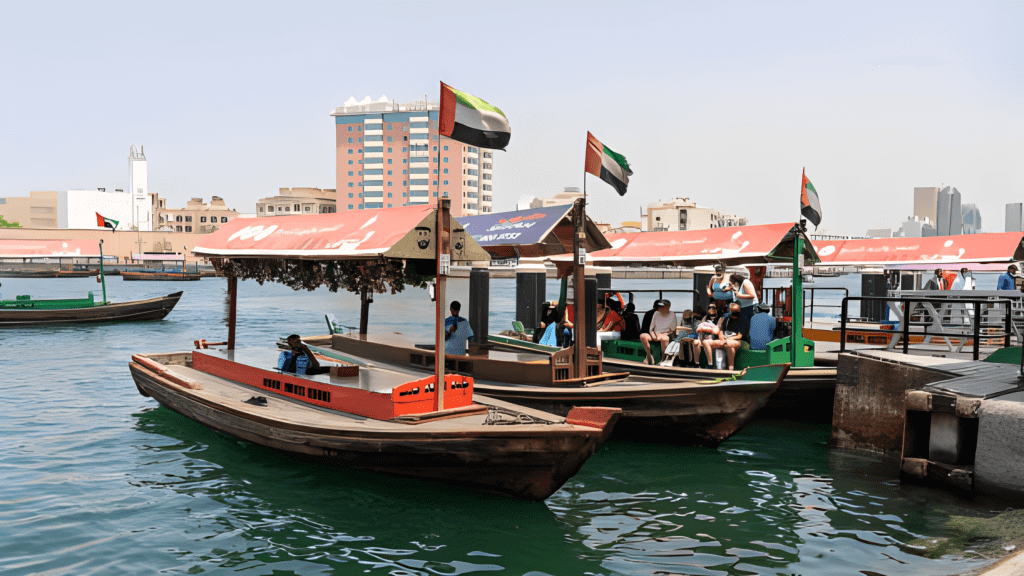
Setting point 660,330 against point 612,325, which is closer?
point 660,330

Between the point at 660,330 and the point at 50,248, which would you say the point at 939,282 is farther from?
the point at 50,248

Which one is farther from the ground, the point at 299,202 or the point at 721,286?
the point at 299,202

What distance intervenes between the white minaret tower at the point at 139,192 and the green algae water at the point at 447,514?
150 meters

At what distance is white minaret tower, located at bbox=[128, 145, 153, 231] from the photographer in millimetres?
147625

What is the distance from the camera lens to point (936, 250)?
15.3 meters

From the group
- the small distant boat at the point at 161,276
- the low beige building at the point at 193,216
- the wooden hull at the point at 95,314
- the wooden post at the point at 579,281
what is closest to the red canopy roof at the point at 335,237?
the wooden post at the point at 579,281

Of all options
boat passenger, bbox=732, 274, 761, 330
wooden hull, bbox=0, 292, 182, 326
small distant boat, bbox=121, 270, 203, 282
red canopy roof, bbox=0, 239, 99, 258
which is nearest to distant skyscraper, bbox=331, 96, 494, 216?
small distant boat, bbox=121, 270, 203, 282

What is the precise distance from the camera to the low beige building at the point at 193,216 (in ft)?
483

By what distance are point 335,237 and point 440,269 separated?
2.09 m

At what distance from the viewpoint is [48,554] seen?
7.46m

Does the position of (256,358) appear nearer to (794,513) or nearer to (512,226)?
(512,226)

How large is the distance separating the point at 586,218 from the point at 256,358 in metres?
6.04

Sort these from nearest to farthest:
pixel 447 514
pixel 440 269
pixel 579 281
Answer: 1. pixel 447 514
2. pixel 440 269
3. pixel 579 281

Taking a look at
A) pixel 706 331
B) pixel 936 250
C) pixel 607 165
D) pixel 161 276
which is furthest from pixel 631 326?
pixel 161 276
